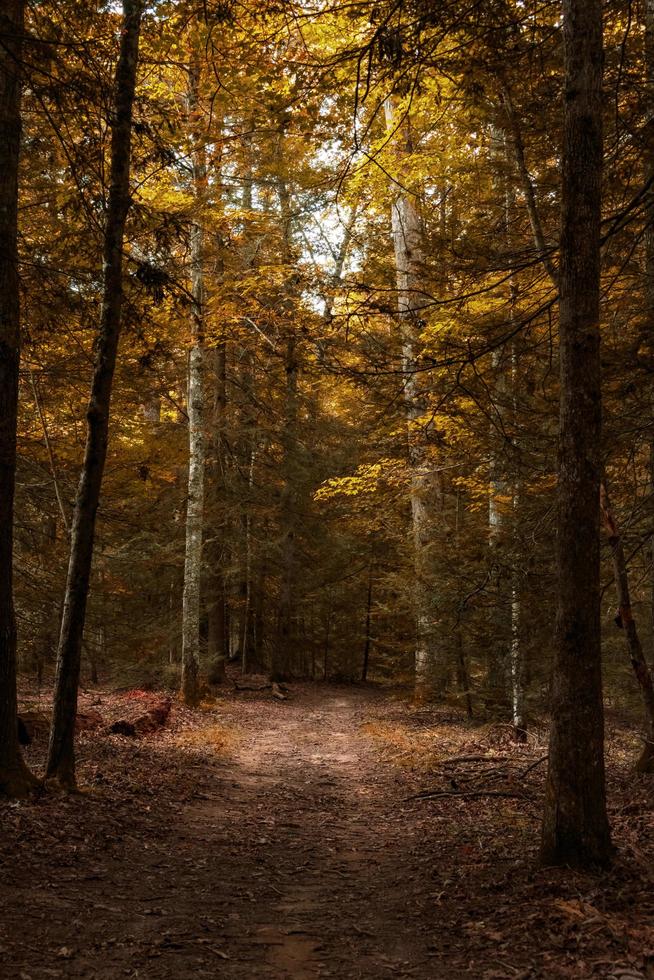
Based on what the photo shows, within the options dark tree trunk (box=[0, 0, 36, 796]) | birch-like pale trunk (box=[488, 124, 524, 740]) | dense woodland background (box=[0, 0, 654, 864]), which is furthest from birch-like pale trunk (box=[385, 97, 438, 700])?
dark tree trunk (box=[0, 0, 36, 796])

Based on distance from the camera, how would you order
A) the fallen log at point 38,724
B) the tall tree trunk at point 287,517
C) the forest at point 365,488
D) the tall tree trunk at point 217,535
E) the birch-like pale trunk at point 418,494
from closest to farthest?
the forest at point 365,488 < the fallen log at point 38,724 < the birch-like pale trunk at point 418,494 < the tall tree trunk at point 217,535 < the tall tree trunk at point 287,517

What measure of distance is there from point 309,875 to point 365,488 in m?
8.39

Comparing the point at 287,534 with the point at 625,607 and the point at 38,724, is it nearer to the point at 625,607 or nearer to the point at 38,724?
the point at 38,724

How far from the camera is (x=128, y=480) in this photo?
47.1 feet

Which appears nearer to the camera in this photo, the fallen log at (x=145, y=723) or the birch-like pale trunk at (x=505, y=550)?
the birch-like pale trunk at (x=505, y=550)

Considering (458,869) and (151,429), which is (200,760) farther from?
A: (151,429)

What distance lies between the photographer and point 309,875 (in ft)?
18.4

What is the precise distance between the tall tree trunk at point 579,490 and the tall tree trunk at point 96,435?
173 inches

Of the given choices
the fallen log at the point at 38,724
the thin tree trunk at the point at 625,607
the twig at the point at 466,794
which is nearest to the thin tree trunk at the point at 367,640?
the fallen log at the point at 38,724

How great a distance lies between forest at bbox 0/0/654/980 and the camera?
15.0ft

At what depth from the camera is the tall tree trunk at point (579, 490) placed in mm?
4723

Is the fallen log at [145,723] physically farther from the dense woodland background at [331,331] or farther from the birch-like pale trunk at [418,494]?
the birch-like pale trunk at [418,494]

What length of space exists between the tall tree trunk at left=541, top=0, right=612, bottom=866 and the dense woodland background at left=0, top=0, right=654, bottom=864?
13.3 inches

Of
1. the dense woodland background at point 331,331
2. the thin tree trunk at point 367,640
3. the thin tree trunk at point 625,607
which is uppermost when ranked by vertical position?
the dense woodland background at point 331,331
